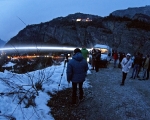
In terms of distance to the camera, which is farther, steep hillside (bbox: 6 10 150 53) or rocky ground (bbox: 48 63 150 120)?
steep hillside (bbox: 6 10 150 53)

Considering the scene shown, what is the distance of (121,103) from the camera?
7824 millimetres

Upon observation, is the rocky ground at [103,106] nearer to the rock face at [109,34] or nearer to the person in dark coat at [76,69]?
the person in dark coat at [76,69]

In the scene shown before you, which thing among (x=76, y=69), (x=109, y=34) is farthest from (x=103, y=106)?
→ (x=109, y=34)

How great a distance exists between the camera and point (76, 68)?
23.7 ft

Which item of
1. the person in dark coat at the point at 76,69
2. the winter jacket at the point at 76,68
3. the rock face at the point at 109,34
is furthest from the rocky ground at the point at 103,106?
the rock face at the point at 109,34

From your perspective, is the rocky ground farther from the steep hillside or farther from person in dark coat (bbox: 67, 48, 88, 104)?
the steep hillside

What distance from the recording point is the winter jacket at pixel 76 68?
7.20 metres

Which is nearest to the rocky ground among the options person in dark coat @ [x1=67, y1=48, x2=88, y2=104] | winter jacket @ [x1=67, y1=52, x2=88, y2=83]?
person in dark coat @ [x1=67, y1=48, x2=88, y2=104]

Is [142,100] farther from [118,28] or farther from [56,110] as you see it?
[118,28]

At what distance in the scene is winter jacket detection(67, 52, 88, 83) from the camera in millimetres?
7195

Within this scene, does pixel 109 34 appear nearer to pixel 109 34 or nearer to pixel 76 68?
pixel 109 34

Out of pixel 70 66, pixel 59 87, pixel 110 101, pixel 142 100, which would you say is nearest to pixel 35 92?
pixel 70 66

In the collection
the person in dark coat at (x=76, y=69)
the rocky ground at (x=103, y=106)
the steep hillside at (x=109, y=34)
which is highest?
the steep hillside at (x=109, y=34)

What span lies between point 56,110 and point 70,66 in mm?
1495
